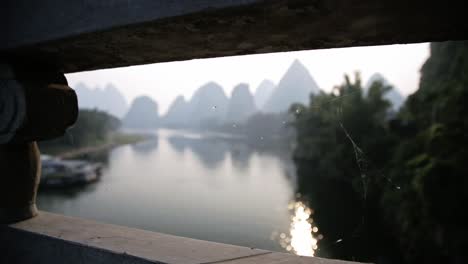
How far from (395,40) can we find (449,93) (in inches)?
412

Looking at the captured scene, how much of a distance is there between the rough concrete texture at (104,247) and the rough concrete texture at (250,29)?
787 millimetres

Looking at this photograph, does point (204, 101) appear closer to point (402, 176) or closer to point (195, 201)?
point (195, 201)

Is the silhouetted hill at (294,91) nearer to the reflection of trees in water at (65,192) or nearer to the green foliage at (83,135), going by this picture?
the green foliage at (83,135)

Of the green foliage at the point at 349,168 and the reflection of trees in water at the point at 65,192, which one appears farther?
the reflection of trees in water at the point at 65,192

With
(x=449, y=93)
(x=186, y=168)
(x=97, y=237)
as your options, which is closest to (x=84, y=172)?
(x=186, y=168)

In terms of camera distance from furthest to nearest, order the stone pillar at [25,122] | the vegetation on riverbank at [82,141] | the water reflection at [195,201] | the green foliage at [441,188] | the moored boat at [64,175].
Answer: the vegetation on riverbank at [82,141], the moored boat at [64,175], the water reflection at [195,201], the green foliage at [441,188], the stone pillar at [25,122]

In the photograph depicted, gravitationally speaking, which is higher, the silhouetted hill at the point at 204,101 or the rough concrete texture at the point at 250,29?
the silhouetted hill at the point at 204,101

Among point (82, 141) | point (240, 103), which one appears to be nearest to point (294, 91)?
point (240, 103)

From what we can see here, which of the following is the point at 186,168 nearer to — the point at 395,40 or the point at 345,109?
the point at 345,109

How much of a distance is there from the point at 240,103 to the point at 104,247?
409ft

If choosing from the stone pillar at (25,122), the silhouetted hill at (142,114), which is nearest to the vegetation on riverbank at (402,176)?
the stone pillar at (25,122)

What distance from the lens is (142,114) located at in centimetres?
18462

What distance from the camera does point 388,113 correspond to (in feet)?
76.2

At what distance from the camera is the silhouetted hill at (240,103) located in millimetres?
119569
